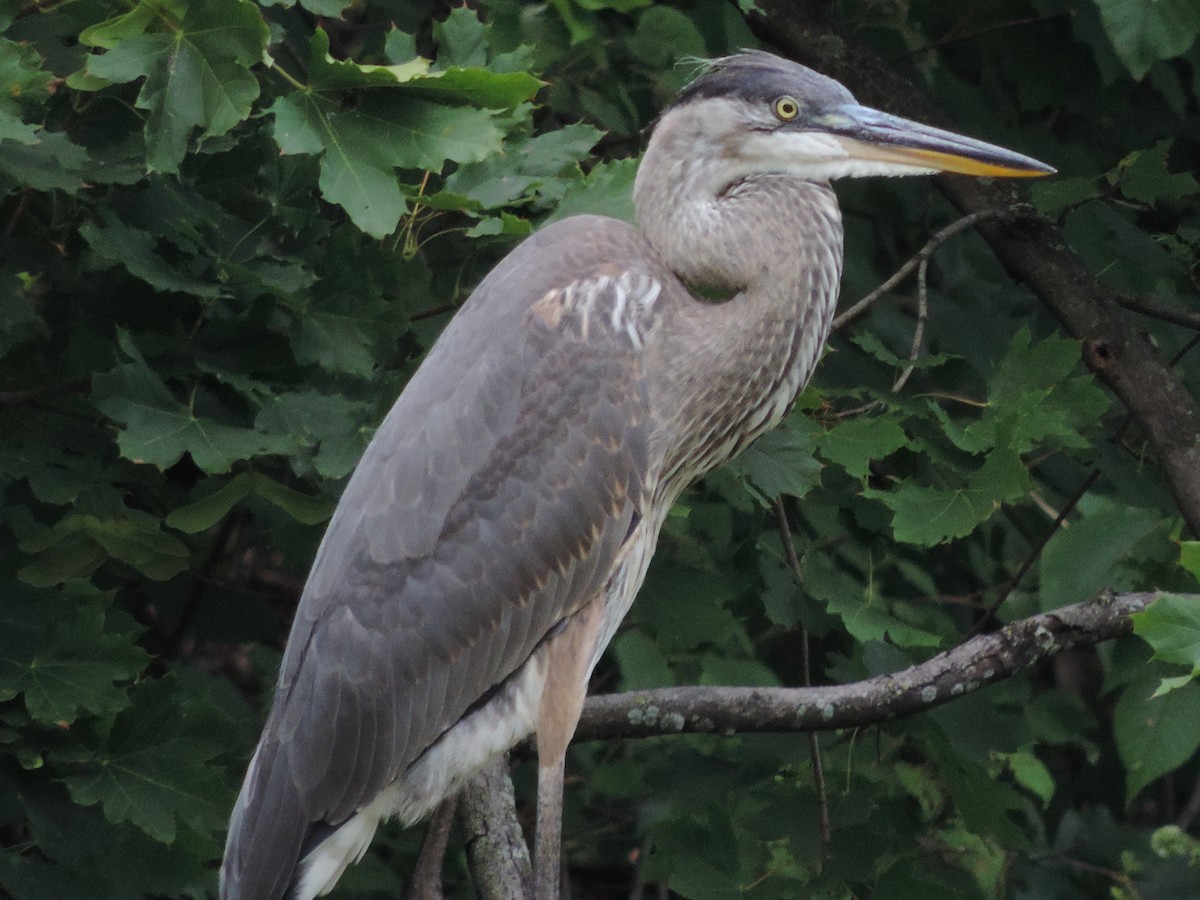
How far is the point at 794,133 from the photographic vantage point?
2.75 meters

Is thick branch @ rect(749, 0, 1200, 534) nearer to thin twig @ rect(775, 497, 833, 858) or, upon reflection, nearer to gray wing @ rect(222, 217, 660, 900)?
thin twig @ rect(775, 497, 833, 858)

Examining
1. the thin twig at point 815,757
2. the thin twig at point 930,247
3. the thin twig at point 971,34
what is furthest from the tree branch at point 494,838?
the thin twig at point 971,34

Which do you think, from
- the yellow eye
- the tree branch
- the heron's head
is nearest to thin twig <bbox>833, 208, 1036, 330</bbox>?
the heron's head

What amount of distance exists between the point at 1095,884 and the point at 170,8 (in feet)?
11.3

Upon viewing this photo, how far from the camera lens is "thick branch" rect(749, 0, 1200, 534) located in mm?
2996

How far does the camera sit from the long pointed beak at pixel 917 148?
8.61 ft

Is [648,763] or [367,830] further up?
[367,830]

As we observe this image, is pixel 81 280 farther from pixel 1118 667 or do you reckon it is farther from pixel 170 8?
pixel 1118 667

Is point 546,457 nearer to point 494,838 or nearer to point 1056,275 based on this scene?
point 494,838

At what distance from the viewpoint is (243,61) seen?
2.41 m

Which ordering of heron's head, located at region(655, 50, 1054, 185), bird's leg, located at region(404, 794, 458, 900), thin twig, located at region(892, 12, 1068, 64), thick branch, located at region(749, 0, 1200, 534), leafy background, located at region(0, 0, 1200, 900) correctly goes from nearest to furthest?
leafy background, located at region(0, 0, 1200, 900), heron's head, located at region(655, 50, 1054, 185), bird's leg, located at region(404, 794, 458, 900), thick branch, located at region(749, 0, 1200, 534), thin twig, located at region(892, 12, 1068, 64)

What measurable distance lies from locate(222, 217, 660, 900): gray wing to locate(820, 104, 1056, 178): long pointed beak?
44 centimetres

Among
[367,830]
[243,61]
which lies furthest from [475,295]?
[367,830]

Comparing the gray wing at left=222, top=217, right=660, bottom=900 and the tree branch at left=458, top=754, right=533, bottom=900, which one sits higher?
the gray wing at left=222, top=217, right=660, bottom=900
